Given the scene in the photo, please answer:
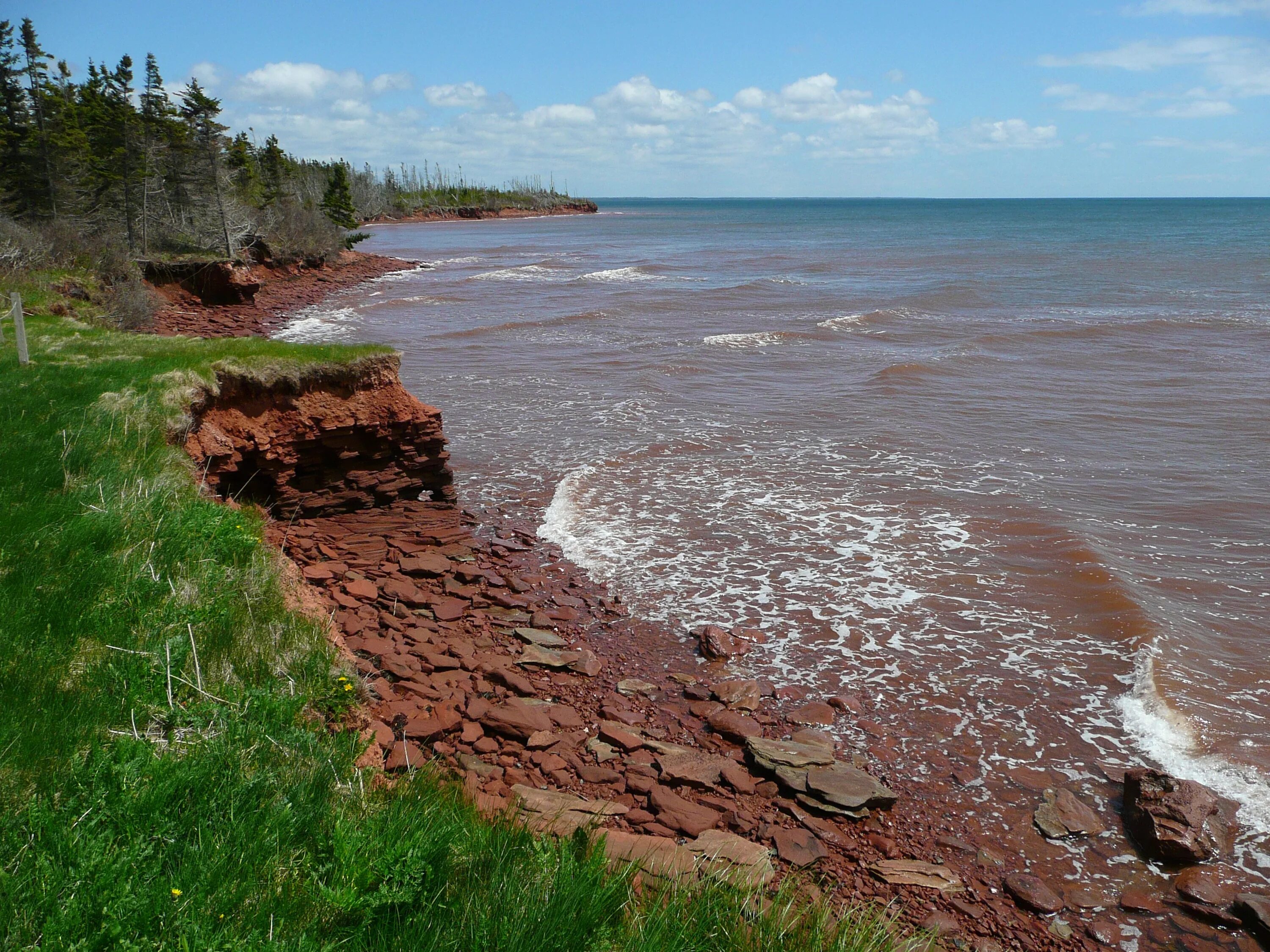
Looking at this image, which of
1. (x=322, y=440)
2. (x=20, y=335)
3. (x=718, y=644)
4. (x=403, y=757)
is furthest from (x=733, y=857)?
(x=20, y=335)

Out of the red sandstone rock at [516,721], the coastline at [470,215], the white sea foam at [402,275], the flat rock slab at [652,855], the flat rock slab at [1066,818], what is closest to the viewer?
the flat rock slab at [652,855]

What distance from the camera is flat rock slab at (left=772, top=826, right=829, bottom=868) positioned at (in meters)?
5.62

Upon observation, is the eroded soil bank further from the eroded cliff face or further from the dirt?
the dirt

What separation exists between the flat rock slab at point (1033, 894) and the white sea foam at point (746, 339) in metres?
21.6

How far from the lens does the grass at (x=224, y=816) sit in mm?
3047

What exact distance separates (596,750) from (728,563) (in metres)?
4.24

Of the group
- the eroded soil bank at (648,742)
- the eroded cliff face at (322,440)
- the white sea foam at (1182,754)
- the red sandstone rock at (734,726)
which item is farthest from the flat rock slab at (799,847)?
the eroded cliff face at (322,440)

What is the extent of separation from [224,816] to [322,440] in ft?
27.0

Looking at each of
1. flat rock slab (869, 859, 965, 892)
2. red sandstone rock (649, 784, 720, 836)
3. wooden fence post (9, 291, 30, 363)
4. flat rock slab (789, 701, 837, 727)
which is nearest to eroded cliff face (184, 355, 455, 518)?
wooden fence post (9, 291, 30, 363)

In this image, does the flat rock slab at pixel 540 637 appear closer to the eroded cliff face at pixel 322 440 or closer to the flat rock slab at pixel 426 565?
the flat rock slab at pixel 426 565

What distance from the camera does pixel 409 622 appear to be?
28.1 ft

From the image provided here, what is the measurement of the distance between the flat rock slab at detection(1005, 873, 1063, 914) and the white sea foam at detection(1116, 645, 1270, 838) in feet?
5.27

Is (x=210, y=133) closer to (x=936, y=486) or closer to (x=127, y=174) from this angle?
(x=127, y=174)

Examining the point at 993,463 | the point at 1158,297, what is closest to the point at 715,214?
the point at 1158,297
